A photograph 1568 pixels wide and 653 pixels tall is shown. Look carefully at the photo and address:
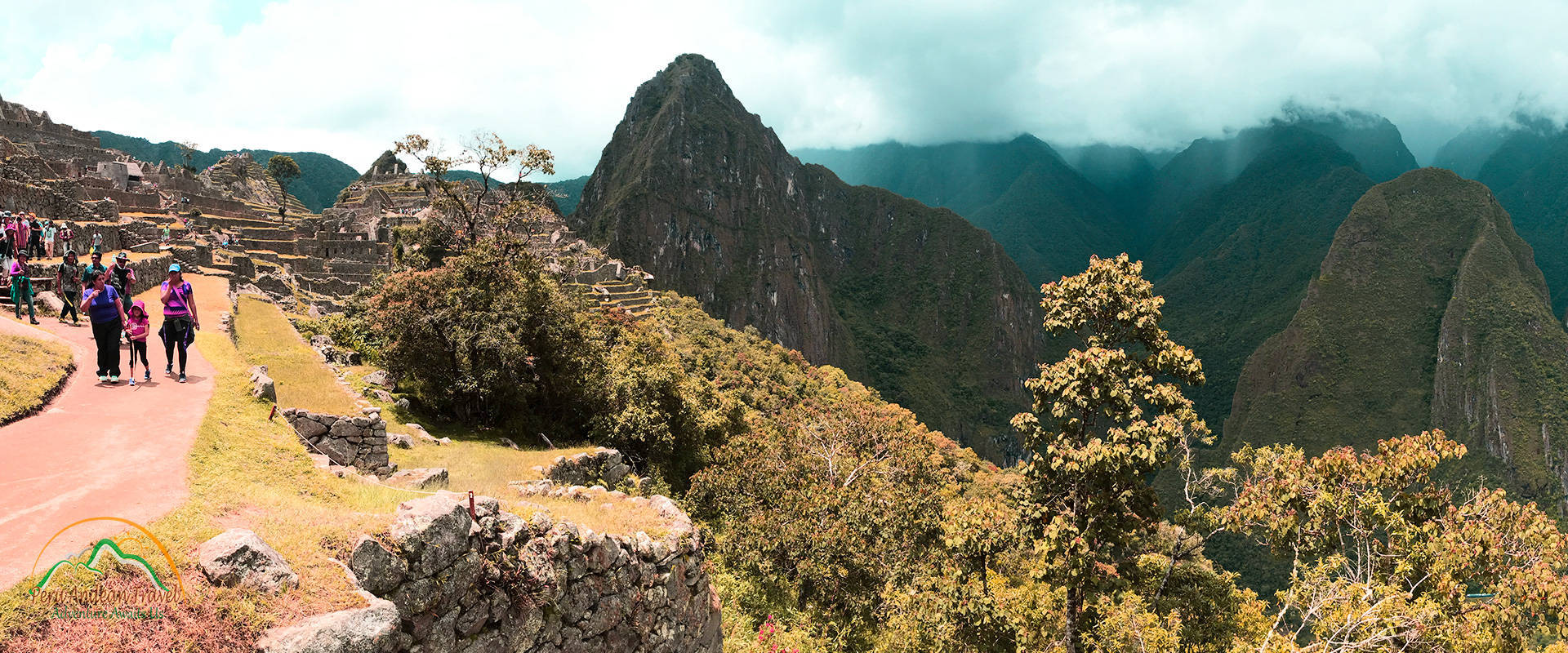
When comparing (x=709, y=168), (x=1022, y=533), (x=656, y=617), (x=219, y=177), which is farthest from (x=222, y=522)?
(x=709, y=168)

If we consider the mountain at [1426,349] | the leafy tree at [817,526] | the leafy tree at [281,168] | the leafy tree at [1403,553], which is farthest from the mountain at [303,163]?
the mountain at [1426,349]

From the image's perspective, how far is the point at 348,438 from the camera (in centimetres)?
1318

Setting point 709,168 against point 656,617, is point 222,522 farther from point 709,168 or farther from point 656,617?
point 709,168

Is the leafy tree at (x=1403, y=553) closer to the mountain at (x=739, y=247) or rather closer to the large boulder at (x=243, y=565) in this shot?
the large boulder at (x=243, y=565)

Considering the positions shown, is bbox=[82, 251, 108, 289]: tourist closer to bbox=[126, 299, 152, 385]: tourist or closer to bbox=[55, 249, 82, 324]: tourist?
bbox=[126, 299, 152, 385]: tourist

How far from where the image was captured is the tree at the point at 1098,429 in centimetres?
1205

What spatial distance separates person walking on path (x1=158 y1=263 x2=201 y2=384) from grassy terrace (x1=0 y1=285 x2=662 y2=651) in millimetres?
887

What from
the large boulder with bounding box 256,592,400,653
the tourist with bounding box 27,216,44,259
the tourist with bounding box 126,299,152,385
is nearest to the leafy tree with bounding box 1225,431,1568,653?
the large boulder with bounding box 256,592,400,653

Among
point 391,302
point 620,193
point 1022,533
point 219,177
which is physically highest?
point 620,193

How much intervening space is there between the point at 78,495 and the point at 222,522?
68.9 inches

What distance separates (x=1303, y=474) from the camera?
13.0 meters

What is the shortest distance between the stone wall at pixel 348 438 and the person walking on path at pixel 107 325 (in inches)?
101

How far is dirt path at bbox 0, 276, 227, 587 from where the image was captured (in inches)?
237

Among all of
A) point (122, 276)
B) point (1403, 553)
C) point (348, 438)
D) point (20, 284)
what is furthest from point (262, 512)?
point (1403, 553)
